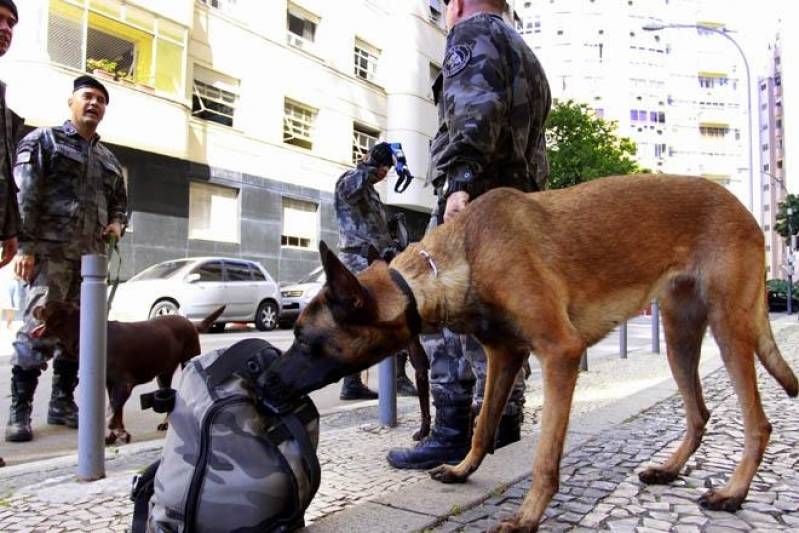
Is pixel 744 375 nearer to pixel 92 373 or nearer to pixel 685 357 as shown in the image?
pixel 685 357

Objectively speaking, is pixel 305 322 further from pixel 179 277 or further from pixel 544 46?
pixel 544 46

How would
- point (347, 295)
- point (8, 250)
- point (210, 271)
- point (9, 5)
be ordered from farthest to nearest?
point (210, 271), point (8, 250), point (9, 5), point (347, 295)

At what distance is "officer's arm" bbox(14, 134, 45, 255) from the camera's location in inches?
171

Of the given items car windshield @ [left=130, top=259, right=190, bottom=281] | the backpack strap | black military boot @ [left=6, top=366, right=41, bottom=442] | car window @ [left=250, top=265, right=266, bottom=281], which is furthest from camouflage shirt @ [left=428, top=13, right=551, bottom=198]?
car window @ [left=250, top=265, right=266, bottom=281]

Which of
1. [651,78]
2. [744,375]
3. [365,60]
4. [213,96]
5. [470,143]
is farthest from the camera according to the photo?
[651,78]

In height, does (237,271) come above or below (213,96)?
below

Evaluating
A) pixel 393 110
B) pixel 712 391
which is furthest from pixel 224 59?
pixel 712 391

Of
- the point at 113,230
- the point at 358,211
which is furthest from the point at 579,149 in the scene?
the point at 113,230

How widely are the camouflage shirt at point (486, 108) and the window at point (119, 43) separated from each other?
1416 centimetres

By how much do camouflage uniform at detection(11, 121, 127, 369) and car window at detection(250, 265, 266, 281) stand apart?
1049 centimetres

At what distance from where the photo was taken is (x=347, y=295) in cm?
222

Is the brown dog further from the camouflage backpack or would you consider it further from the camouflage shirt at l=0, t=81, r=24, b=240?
the camouflage backpack

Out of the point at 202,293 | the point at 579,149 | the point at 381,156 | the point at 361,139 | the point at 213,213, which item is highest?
the point at 579,149

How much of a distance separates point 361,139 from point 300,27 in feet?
15.2
